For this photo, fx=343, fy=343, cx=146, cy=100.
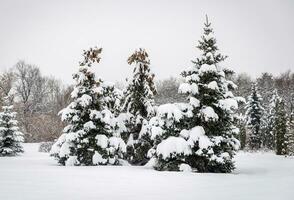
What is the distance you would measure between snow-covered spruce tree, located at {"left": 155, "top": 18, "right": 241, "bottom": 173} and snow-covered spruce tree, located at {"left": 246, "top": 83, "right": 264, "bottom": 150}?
38857mm

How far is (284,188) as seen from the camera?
9891 mm

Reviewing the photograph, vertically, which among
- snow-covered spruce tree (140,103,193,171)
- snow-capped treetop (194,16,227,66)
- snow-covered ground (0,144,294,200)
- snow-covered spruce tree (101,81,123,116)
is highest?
snow-capped treetop (194,16,227,66)

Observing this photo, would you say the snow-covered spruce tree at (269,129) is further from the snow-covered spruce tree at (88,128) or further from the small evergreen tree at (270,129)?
the snow-covered spruce tree at (88,128)

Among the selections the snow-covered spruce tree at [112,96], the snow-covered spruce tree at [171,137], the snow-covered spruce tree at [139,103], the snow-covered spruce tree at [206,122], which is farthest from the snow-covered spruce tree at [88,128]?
the snow-covered spruce tree at [206,122]

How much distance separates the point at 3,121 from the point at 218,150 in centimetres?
1679

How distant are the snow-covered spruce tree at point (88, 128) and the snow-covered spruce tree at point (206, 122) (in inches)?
113

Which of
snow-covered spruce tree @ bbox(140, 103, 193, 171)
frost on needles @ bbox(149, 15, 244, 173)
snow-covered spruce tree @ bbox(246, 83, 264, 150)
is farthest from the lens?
snow-covered spruce tree @ bbox(246, 83, 264, 150)

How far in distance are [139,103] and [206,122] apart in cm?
494

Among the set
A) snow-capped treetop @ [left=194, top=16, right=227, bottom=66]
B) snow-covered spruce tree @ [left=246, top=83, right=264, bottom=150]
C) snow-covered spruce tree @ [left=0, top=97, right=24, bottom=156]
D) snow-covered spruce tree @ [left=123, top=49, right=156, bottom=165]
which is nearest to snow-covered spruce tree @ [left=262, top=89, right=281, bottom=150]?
snow-covered spruce tree @ [left=246, top=83, right=264, bottom=150]

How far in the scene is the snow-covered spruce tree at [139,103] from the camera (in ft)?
63.6

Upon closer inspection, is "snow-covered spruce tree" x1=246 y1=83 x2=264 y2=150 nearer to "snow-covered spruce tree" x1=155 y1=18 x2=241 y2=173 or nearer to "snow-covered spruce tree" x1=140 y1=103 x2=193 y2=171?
"snow-covered spruce tree" x1=155 y1=18 x2=241 y2=173

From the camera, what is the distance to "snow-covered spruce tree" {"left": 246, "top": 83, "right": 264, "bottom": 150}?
53.8 metres

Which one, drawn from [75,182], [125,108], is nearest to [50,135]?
[125,108]

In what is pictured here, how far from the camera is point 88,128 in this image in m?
16.8
